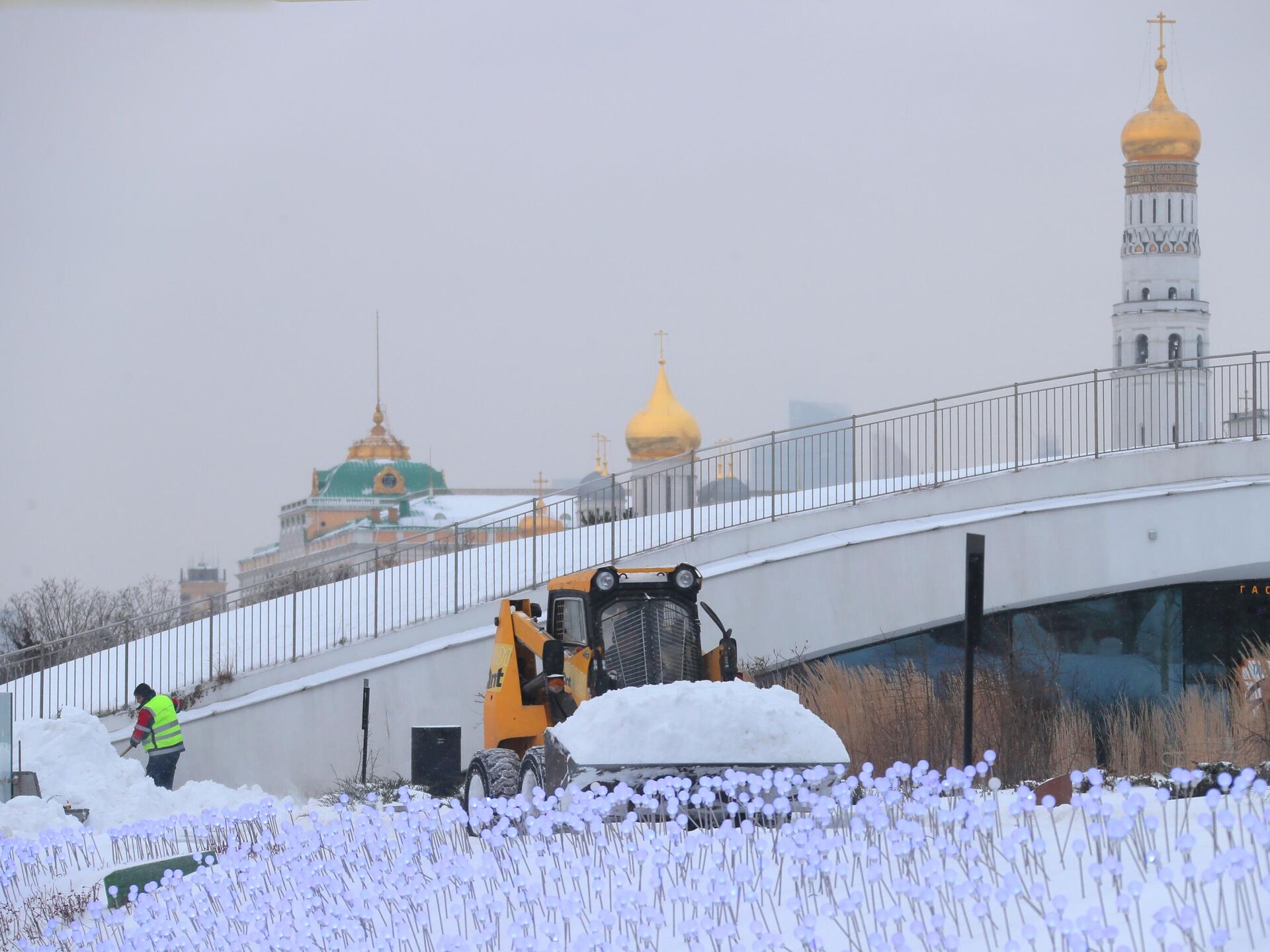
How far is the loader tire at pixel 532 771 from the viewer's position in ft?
38.9

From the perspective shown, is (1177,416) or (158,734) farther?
(1177,416)

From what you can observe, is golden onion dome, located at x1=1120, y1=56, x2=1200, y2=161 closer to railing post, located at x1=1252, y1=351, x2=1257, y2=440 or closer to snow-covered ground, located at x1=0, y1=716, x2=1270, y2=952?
railing post, located at x1=1252, y1=351, x2=1257, y2=440

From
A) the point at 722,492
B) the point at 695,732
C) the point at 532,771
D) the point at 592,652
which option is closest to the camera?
the point at 695,732

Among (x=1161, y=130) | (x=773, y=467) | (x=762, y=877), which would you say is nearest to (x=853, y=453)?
(x=773, y=467)

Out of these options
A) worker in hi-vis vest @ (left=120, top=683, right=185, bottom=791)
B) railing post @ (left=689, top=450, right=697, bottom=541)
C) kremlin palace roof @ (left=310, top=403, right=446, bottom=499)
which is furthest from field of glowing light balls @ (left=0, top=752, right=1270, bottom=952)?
kremlin palace roof @ (left=310, top=403, right=446, bottom=499)

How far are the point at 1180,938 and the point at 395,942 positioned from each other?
409 cm

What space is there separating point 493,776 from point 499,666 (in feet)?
8.67

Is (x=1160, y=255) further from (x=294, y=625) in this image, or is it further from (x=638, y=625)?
(x=638, y=625)

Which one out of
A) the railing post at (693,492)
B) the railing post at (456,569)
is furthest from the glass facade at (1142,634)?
the railing post at (456,569)

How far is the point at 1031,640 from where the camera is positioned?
22.3 metres

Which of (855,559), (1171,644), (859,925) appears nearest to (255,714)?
(855,559)

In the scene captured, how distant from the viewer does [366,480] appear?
551 ft

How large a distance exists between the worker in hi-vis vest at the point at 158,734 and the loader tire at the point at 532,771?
8.09 meters

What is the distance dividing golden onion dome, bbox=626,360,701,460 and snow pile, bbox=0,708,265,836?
2904 inches
